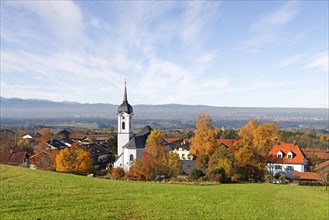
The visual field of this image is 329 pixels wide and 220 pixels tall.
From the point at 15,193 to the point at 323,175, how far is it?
35.8m

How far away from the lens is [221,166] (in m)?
42.5

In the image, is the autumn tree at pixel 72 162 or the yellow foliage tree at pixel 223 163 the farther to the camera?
the autumn tree at pixel 72 162

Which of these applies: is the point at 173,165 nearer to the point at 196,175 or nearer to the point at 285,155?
the point at 196,175

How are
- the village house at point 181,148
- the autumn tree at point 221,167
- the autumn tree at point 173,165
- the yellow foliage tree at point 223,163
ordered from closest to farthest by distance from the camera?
the autumn tree at point 221,167 < the yellow foliage tree at point 223,163 < the autumn tree at point 173,165 < the village house at point 181,148

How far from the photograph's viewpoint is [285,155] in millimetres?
56031

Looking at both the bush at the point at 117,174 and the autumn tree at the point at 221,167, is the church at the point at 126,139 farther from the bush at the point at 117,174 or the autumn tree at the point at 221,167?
the autumn tree at the point at 221,167

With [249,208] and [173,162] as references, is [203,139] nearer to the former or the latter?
[173,162]

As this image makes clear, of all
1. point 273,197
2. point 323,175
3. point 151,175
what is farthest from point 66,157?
point 323,175

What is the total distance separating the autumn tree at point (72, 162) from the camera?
159 ft

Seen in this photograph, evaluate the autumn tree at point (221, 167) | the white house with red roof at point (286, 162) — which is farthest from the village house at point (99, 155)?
the white house with red roof at point (286, 162)

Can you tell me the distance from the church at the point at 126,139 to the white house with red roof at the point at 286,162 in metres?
23.1

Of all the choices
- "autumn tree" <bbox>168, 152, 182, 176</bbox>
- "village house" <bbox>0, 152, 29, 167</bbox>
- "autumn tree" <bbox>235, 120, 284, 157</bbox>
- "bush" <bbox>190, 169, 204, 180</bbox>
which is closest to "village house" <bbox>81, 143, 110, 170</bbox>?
"village house" <bbox>0, 152, 29, 167</bbox>

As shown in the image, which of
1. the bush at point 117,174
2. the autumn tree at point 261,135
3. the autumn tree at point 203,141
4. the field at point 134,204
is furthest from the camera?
the autumn tree at point 261,135

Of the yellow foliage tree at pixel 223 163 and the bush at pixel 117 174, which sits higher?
the yellow foliage tree at pixel 223 163
